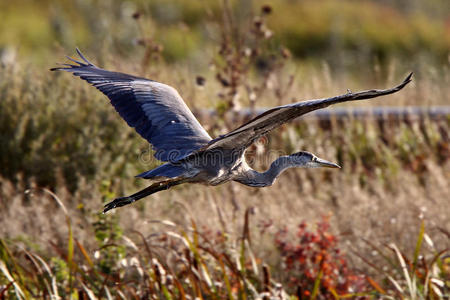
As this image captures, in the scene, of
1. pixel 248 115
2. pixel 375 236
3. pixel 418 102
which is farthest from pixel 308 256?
pixel 418 102

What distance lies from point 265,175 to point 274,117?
109 centimetres

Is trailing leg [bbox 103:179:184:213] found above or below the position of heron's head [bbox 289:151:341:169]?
below

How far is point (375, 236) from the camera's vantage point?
5949mm

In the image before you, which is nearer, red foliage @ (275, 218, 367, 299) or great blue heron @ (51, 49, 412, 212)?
great blue heron @ (51, 49, 412, 212)

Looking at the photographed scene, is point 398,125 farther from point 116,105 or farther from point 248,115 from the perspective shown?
point 116,105

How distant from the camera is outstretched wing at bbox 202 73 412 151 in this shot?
3271 mm

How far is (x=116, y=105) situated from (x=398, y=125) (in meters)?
5.01

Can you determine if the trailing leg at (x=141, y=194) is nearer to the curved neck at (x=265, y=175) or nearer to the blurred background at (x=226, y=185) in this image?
the blurred background at (x=226, y=185)

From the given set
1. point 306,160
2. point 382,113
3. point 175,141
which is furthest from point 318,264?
point 382,113

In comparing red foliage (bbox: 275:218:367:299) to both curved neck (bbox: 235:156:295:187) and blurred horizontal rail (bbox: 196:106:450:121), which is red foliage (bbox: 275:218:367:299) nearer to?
A: curved neck (bbox: 235:156:295:187)

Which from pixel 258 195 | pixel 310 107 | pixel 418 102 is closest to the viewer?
pixel 310 107

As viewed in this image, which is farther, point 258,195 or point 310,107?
point 258,195

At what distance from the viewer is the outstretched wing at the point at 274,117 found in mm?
3271

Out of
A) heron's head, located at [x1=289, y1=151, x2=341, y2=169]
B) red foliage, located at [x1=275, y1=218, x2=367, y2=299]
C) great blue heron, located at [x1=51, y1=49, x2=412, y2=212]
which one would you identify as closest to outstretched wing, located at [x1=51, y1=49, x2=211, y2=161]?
great blue heron, located at [x1=51, y1=49, x2=412, y2=212]
